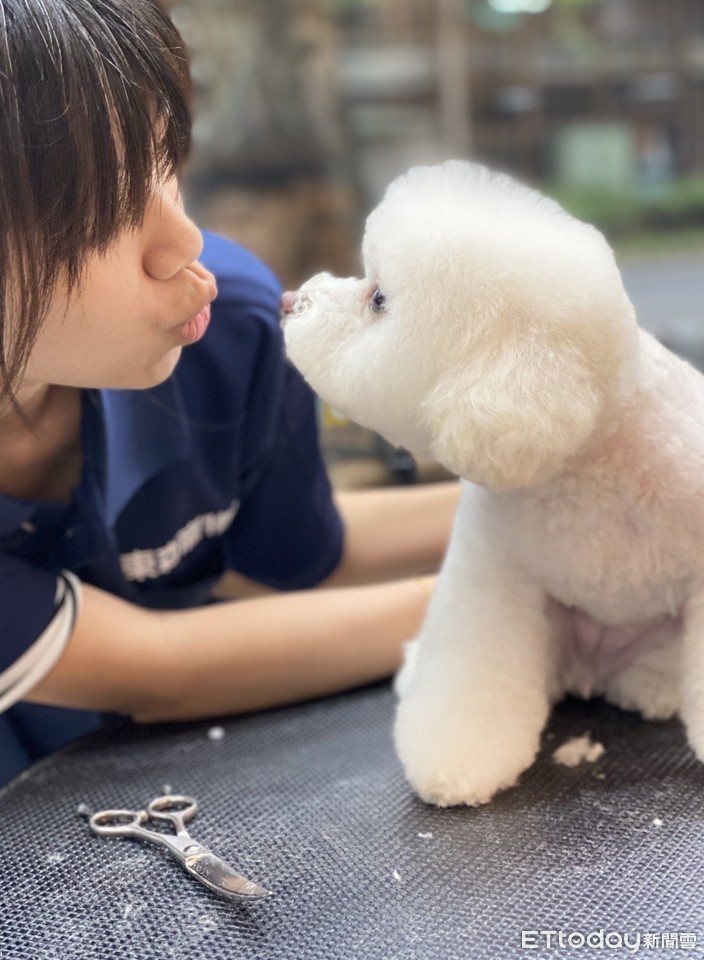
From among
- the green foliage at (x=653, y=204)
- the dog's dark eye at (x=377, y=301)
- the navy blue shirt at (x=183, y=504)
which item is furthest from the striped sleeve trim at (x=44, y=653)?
the green foliage at (x=653, y=204)

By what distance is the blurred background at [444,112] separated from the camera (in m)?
1.60

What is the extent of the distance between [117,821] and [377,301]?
1.07 ft

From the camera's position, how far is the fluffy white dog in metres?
0.46

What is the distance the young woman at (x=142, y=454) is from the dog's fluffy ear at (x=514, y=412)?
19 centimetres

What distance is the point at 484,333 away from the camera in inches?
18.3

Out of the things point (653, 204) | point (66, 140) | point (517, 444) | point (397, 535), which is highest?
point (66, 140)

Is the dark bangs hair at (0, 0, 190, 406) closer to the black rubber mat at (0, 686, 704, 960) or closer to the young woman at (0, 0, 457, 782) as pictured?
the young woman at (0, 0, 457, 782)

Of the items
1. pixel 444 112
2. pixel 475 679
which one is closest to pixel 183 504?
pixel 475 679

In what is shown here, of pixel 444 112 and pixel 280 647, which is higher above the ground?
pixel 444 112

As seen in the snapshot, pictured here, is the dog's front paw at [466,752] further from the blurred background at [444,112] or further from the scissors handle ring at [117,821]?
the blurred background at [444,112]

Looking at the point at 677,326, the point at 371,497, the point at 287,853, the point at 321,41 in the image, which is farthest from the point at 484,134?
the point at 287,853

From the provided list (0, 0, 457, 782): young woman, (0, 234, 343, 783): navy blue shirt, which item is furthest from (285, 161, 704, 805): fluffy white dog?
(0, 234, 343, 783): navy blue shirt

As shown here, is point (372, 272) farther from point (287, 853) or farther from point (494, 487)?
point (287, 853)

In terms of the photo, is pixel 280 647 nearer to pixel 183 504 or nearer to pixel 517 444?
pixel 183 504
